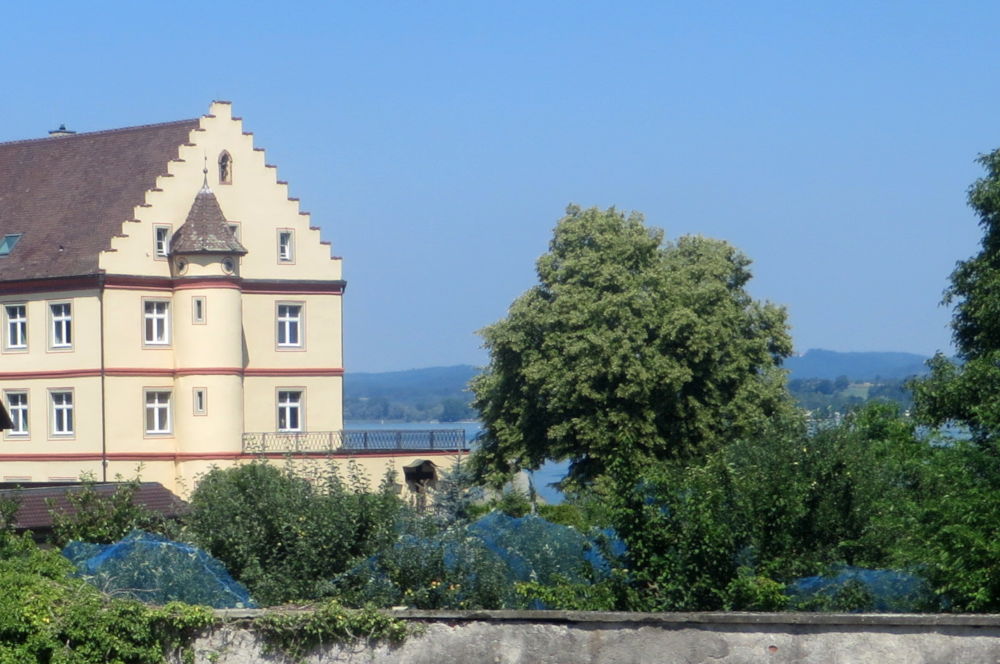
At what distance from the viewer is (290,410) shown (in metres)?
66.6

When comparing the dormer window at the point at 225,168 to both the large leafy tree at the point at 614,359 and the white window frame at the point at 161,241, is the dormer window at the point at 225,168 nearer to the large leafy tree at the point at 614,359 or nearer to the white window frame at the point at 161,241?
the white window frame at the point at 161,241

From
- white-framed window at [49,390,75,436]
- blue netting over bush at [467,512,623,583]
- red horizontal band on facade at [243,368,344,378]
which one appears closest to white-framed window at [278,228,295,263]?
red horizontal band on facade at [243,368,344,378]

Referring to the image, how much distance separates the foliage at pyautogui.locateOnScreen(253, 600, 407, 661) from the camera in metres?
16.4

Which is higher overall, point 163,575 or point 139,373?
point 139,373

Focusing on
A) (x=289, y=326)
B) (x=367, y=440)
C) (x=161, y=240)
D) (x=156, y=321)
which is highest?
(x=161, y=240)

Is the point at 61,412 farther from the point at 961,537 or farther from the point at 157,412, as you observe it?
the point at 961,537

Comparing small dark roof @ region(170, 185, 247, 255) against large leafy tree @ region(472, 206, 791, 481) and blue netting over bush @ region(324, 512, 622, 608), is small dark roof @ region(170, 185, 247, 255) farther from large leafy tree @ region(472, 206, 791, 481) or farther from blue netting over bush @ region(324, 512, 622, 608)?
blue netting over bush @ region(324, 512, 622, 608)

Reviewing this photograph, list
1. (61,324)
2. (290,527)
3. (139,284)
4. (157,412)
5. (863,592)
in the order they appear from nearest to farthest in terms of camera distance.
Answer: (863,592) < (290,527) < (139,284) < (61,324) < (157,412)

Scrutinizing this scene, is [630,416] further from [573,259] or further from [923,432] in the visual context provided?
[923,432]

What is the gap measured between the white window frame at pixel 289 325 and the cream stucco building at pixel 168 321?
75 millimetres

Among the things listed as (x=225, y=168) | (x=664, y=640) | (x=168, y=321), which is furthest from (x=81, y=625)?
(x=225, y=168)

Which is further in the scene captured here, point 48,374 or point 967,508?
point 48,374

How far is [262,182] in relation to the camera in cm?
6556

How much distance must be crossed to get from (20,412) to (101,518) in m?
42.4
